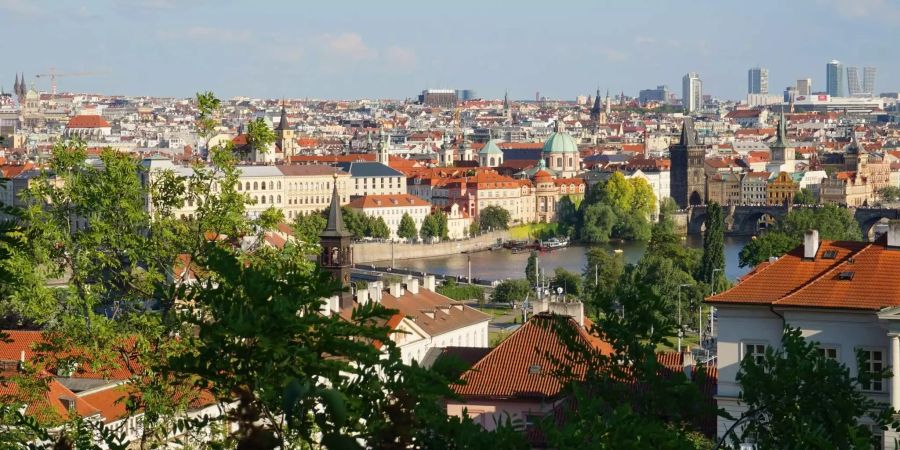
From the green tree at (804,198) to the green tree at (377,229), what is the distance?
2003cm

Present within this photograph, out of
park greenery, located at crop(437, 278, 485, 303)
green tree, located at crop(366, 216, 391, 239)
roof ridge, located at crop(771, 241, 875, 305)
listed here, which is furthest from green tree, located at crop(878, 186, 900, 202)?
roof ridge, located at crop(771, 241, 875, 305)

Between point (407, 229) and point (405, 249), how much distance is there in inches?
212

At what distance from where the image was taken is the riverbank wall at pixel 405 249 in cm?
6147

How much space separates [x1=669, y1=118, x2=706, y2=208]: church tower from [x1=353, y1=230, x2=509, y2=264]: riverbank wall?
18780 mm

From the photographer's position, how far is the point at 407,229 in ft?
223

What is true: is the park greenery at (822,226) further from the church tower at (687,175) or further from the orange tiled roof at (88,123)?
the orange tiled roof at (88,123)

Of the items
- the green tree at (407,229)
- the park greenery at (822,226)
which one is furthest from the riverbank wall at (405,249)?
the park greenery at (822,226)

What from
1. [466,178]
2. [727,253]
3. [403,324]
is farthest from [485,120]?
[403,324]

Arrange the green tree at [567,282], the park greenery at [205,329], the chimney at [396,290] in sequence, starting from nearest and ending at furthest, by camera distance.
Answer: the park greenery at [205,329] → the chimney at [396,290] → the green tree at [567,282]

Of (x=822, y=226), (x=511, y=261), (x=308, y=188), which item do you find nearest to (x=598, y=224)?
(x=511, y=261)

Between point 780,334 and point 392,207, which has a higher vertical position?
point 780,334

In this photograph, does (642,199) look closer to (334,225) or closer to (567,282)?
(567,282)

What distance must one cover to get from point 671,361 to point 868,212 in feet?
187

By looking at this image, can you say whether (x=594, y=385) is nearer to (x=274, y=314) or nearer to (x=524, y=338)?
(x=274, y=314)
